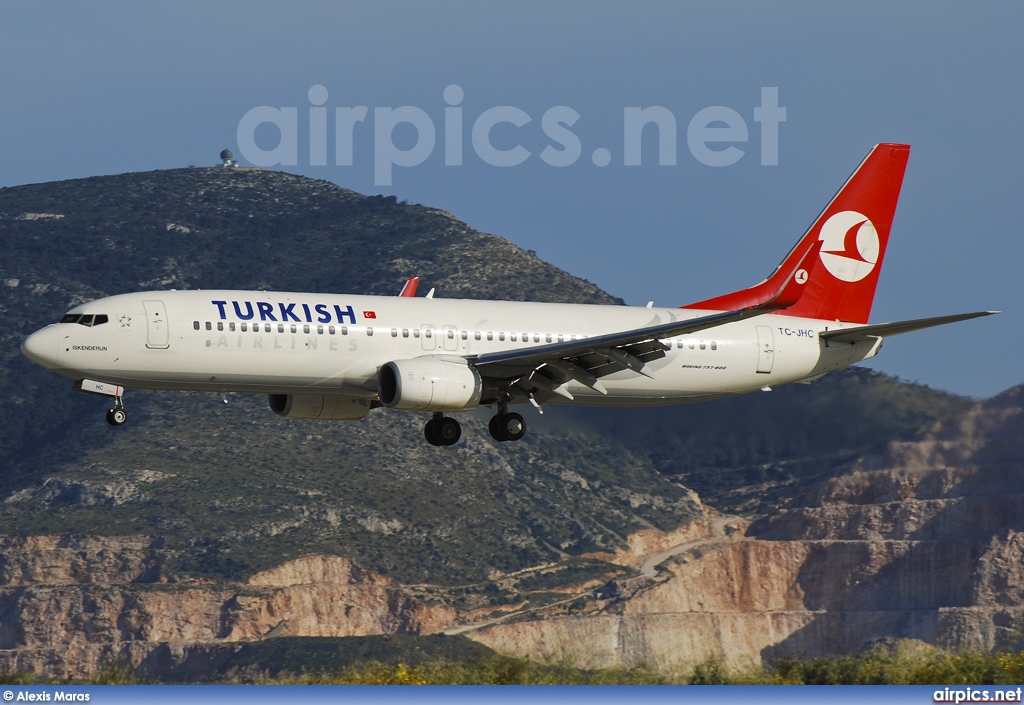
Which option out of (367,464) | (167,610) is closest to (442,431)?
(167,610)

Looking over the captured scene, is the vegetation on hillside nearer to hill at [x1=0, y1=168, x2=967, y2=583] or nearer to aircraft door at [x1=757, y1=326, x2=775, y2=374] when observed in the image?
aircraft door at [x1=757, y1=326, x2=775, y2=374]

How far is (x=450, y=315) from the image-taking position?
49531mm

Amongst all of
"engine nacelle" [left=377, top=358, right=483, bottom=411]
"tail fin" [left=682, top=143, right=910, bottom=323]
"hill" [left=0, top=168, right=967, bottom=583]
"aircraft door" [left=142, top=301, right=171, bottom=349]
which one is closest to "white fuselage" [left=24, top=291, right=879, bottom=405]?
"aircraft door" [left=142, top=301, right=171, bottom=349]

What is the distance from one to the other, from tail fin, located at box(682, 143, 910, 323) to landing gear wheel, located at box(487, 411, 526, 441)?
8483 millimetres

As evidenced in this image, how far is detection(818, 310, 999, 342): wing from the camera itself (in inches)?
1831

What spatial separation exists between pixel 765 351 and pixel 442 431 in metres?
11.5

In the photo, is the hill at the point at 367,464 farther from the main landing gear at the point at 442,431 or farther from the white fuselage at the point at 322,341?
the main landing gear at the point at 442,431

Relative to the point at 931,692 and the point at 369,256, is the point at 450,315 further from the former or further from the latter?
the point at 369,256

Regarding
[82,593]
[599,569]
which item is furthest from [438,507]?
[82,593]

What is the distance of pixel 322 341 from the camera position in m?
47.2

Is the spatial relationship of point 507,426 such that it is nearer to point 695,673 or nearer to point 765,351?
point 765,351

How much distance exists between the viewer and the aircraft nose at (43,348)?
45.5m

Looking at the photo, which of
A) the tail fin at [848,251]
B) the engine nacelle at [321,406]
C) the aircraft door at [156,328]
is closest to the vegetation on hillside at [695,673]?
the aircraft door at [156,328]

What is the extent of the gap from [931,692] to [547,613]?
80310 millimetres
